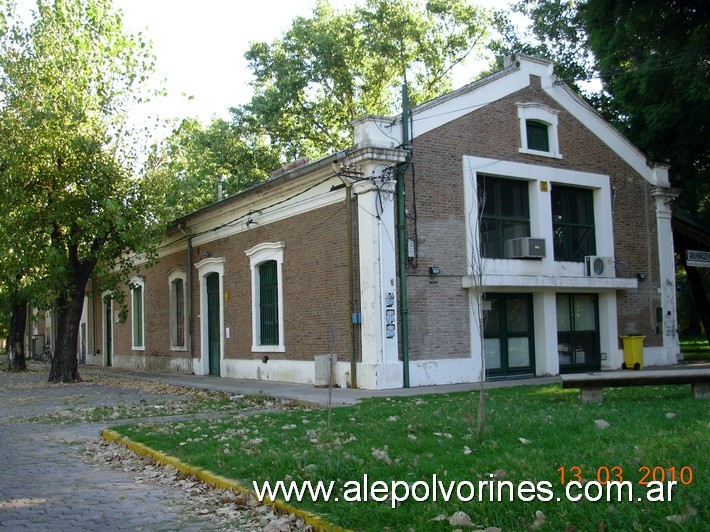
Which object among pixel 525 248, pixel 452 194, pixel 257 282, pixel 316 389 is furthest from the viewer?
pixel 257 282

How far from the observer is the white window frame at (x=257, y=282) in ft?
62.5

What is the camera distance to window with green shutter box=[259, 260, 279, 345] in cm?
1962

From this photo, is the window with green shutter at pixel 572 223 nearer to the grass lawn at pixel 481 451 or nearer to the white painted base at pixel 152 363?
the grass lawn at pixel 481 451

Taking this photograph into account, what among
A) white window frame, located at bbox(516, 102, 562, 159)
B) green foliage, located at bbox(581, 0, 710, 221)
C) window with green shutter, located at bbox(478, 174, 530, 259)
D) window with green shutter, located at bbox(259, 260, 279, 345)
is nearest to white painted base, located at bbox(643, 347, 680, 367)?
window with green shutter, located at bbox(478, 174, 530, 259)

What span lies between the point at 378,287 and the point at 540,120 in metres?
7.17

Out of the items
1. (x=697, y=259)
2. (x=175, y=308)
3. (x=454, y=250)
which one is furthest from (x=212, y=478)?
(x=175, y=308)

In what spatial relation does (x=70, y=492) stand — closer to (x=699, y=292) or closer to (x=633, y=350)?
(x=633, y=350)

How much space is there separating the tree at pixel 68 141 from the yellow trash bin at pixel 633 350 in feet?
45.7

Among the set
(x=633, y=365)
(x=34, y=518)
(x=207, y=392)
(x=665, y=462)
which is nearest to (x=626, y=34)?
(x=633, y=365)

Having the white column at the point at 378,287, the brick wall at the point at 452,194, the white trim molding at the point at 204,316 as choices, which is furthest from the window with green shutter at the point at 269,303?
Result: the brick wall at the point at 452,194

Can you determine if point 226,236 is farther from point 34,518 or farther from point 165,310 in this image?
point 34,518

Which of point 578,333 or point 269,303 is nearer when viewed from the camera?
point 578,333

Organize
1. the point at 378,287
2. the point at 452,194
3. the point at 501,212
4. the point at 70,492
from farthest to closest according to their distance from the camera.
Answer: the point at 501,212 → the point at 452,194 → the point at 378,287 → the point at 70,492

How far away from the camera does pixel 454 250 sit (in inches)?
664
